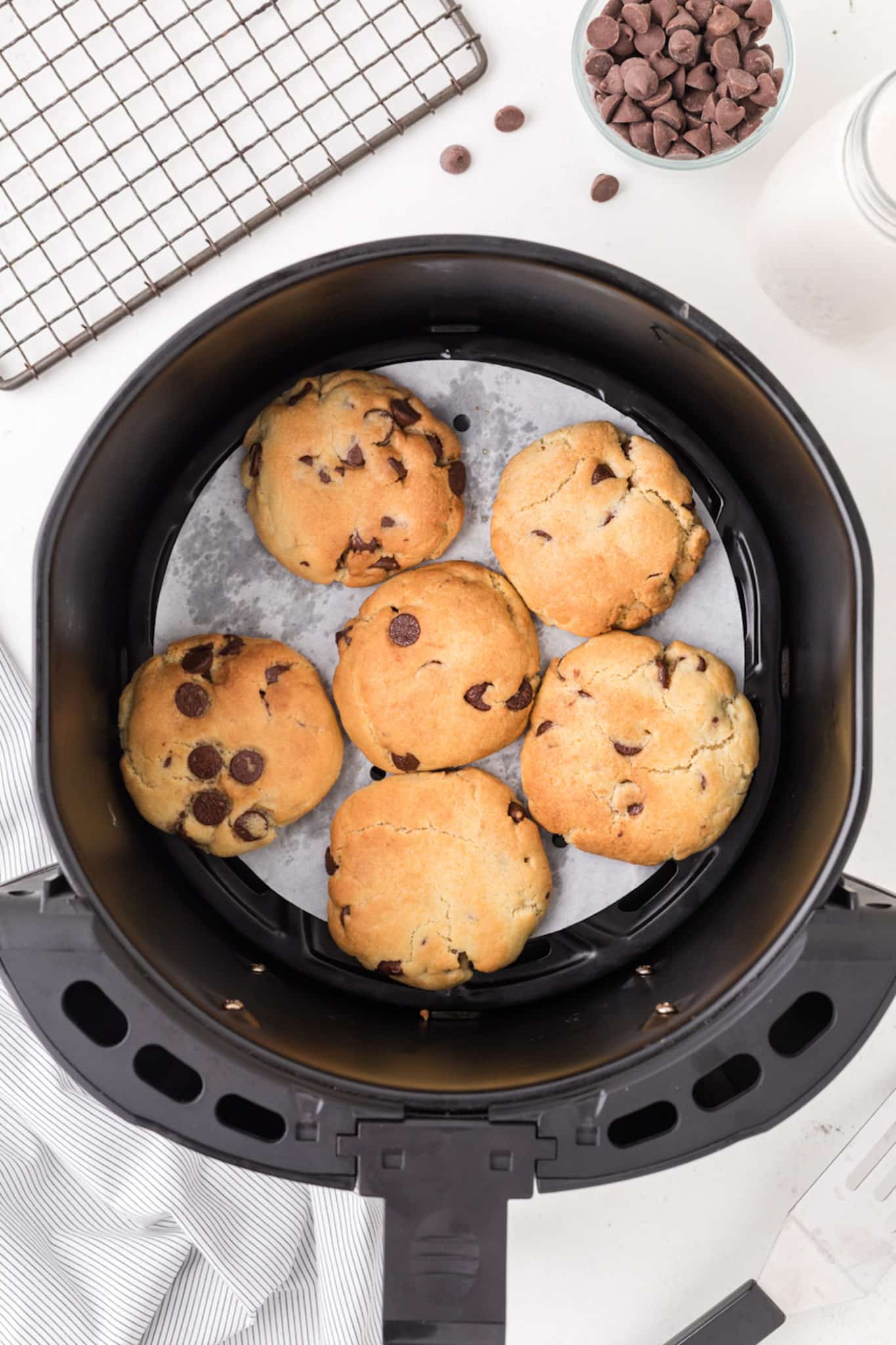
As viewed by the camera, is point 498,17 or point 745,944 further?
point 498,17

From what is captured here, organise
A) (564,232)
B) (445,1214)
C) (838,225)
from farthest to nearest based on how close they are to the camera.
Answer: (564,232), (838,225), (445,1214)

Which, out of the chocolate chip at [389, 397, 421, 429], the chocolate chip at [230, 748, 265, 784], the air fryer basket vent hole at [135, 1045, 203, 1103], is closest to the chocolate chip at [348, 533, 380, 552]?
the chocolate chip at [389, 397, 421, 429]

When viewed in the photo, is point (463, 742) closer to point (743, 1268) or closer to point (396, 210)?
point (396, 210)

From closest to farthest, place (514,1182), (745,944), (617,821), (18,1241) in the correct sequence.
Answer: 1. (514,1182)
2. (745,944)
3. (617,821)
4. (18,1241)

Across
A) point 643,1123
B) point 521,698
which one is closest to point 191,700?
point 521,698

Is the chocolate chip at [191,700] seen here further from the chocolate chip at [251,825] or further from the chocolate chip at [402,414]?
the chocolate chip at [402,414]

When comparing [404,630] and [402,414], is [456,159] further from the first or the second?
[404,630]

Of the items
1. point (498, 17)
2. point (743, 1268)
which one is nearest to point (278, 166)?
point (498, 17)
